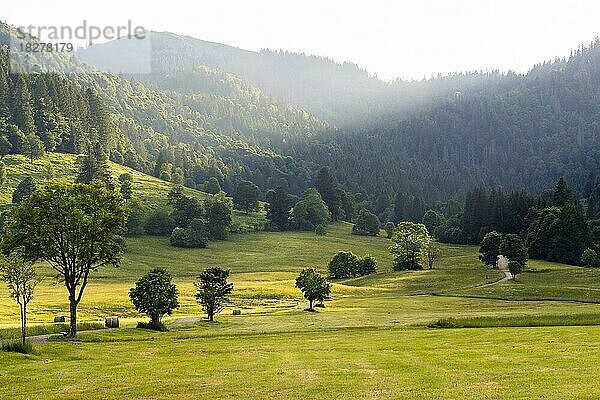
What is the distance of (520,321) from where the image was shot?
2510 inches

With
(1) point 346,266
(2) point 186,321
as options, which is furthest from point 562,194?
(2) point 186,321

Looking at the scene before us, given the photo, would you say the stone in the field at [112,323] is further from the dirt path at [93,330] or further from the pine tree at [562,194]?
the pine tree at [562,194]

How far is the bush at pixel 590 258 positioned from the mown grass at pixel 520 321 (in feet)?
261

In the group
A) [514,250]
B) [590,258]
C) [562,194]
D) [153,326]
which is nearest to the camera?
[153,326]

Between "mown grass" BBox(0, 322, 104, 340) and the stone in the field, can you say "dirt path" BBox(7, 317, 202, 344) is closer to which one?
"mown grass" BBox(0, 322, 104, 340)

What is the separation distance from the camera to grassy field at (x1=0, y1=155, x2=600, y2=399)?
28.4m

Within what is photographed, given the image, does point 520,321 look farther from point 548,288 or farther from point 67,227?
point 67,227

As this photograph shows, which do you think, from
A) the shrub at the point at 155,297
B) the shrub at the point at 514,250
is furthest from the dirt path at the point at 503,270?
the shrub at the point at 155,297

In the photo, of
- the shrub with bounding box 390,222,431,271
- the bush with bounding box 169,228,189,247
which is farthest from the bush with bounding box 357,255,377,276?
the bush with bounding box 169,228,189,247

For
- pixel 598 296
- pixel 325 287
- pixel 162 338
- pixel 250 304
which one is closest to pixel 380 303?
pixel 325 287

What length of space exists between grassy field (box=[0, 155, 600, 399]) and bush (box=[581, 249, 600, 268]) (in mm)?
23724

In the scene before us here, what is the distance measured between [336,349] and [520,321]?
27186 mm

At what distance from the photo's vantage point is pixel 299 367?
35344mm

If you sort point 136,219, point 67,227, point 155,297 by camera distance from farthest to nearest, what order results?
point 136,219, point 155,297, point 67,227
